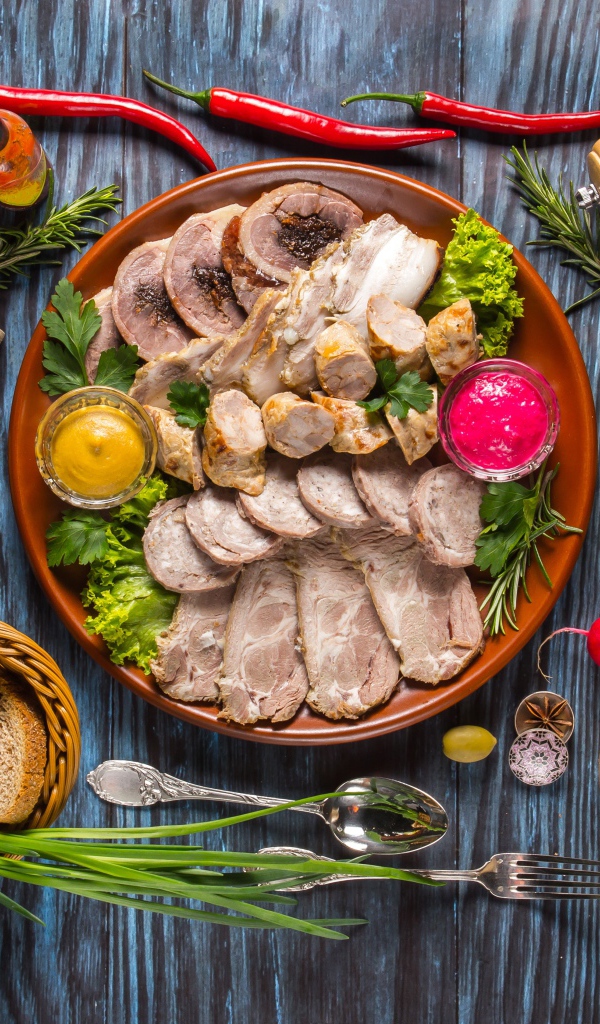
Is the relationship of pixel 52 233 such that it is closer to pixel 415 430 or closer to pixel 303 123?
pixel 303 123

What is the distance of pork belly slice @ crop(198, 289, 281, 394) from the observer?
282cm

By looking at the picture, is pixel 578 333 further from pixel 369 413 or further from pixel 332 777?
pixel 332 777

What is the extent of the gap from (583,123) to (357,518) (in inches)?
72.1

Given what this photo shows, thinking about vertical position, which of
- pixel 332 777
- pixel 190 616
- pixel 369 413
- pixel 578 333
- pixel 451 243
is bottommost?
pixel 332 777

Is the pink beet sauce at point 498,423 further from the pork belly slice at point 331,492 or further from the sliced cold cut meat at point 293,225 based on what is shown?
the sliced cold cut meat at point 293,225

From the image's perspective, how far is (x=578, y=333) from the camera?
3250 mm

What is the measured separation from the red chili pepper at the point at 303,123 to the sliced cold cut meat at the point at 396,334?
0.80 meters

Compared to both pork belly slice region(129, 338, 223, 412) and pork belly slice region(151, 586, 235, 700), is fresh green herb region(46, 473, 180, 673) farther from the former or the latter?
pork belly slice region(129, 338, 223, 412)

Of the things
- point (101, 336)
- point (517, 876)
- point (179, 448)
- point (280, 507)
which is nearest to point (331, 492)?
point (280, 507)

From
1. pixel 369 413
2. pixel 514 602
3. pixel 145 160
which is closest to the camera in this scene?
pixel 369 413

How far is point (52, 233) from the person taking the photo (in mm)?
3188

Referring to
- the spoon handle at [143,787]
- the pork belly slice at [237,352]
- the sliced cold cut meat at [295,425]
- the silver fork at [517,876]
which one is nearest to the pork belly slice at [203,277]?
the pork belly slice at [237,352]

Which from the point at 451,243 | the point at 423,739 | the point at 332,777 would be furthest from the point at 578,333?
the point at 332,777

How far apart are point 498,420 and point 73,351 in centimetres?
158
